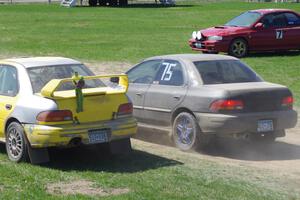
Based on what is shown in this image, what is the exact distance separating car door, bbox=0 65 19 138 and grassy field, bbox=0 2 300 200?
2.03 ft

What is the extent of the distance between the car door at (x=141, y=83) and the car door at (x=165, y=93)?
11 centimetres

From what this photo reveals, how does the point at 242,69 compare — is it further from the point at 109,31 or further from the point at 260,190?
the point at 109,31

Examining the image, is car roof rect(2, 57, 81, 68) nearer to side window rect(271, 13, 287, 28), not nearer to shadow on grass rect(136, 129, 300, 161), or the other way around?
shadow on grass rect(136, 129, 300, 161)

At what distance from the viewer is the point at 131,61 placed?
22.0 m

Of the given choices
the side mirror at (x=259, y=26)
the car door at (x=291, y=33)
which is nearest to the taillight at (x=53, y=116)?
the side mirror at (x=259, y=26)

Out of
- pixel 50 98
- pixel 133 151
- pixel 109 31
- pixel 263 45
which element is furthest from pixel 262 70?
pixel 109 31

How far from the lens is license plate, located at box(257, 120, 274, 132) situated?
10422 mm

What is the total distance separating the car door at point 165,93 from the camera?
11031 millimetres

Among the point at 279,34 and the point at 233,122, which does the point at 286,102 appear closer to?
the point at 233,122

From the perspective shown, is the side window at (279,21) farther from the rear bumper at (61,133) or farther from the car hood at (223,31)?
the rear bumper at (61,133)

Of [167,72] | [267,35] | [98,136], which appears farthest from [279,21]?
[98,136]

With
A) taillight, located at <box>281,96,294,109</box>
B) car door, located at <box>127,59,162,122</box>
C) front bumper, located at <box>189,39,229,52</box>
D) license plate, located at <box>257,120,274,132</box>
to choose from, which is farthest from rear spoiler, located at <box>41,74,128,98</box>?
front bumper, located at <box>189,39,229,52</box>

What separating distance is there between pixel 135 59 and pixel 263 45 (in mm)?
4178

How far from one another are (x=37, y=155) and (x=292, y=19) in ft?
52.6
